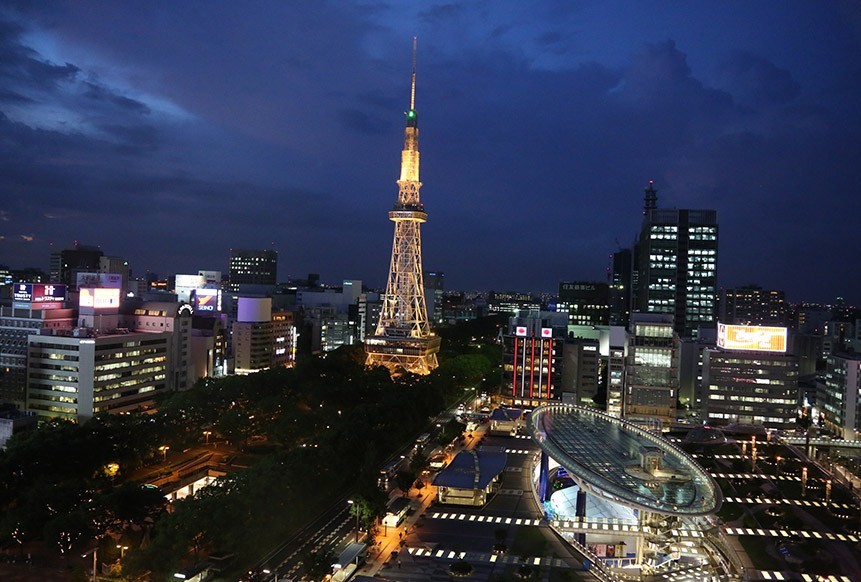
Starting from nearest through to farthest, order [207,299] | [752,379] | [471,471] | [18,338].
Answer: [471,471], [18,338], [752,379], [207,299]

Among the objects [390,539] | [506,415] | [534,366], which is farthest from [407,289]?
[390,539]

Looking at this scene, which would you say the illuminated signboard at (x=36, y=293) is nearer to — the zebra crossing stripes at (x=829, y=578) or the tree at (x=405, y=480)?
the tree at (x=405, y=480)

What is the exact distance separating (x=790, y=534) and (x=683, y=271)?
61.3 m

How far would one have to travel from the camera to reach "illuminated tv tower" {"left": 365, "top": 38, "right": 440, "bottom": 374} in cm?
7056

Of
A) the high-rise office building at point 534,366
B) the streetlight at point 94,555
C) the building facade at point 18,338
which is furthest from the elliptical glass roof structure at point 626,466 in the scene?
the building facade at point 18,338

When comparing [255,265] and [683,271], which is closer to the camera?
[683,271]

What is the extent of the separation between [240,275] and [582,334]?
106490mm

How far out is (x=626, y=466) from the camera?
3142cm

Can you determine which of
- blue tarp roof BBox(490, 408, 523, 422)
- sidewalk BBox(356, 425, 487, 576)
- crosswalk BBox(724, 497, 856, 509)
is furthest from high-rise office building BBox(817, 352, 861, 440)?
sidewalk BBox(356, 425, 487, 576)

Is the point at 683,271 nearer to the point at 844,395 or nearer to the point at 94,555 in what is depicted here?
the point at 844,395

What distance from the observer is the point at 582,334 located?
77938 mm

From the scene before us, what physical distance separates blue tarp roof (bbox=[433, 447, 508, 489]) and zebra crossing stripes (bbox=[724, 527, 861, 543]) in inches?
496

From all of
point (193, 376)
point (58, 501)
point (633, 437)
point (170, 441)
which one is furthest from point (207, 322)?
point (633, 437)

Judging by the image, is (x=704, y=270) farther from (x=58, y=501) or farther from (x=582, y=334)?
(x=58, y=501)
